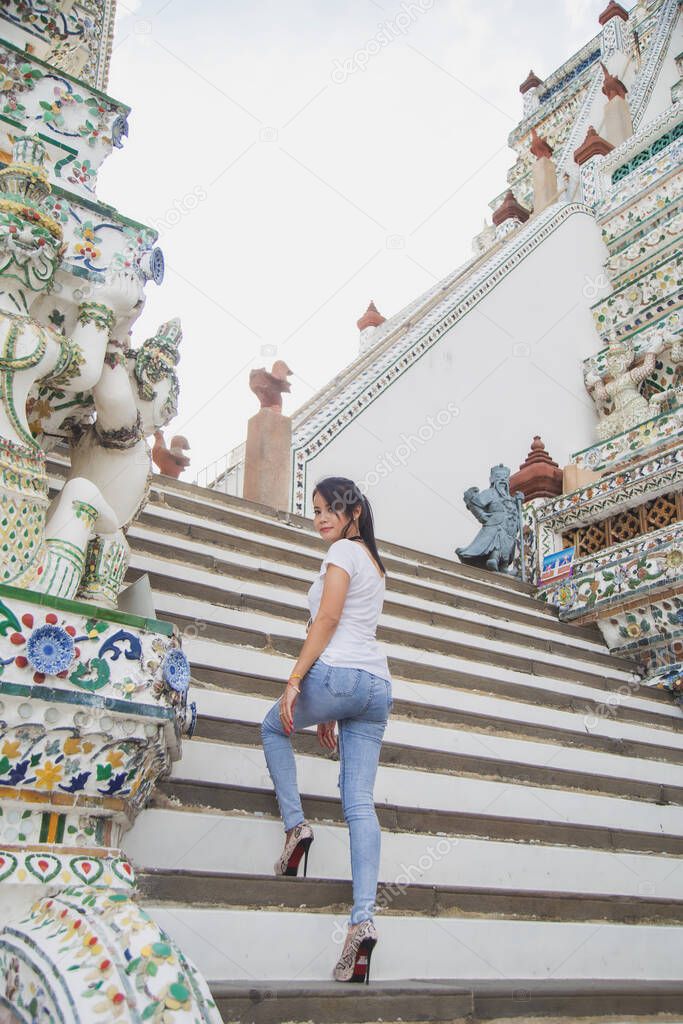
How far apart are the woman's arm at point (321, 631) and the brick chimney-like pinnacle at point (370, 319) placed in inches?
568

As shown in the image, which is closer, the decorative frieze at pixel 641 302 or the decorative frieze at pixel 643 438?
the decorative frieze at pixel 643 438

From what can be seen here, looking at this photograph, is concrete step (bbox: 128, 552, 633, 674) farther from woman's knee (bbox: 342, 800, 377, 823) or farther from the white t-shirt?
woman's knee (bbox: 342, 800, 377, 823)

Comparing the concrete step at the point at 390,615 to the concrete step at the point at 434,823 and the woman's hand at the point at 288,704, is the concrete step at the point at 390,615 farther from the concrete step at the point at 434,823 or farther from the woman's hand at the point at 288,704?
the woman's hand at the point at 288,704

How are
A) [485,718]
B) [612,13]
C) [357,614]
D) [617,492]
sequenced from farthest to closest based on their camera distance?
[612,13], [617,492], [485,718], [357,614]

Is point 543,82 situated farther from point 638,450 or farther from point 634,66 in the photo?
point 638,450

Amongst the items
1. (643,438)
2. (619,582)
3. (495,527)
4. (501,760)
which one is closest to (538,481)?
(495,527)

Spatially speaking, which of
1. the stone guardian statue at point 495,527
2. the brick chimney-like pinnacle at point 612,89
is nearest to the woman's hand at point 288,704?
the stone guardian statue at point 495,527

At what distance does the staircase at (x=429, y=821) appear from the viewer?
2082 millimetres

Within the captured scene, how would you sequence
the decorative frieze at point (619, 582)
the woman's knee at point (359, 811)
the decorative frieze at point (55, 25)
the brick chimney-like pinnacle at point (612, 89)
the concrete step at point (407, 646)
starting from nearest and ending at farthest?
the woman's knee at point (359, 811) → the decorative frieze at point (55, 25) → the concrete step at point (407, 646) → the decorative frieze at point (619, 582) → the brick chimney-like pinnacle at point (612, 89)

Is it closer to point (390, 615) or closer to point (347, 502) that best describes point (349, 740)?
point (347, 502)

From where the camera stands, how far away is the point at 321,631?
7.20 ft

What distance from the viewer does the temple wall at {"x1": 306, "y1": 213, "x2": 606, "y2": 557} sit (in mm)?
7613

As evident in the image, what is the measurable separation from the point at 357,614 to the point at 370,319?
14518 mm

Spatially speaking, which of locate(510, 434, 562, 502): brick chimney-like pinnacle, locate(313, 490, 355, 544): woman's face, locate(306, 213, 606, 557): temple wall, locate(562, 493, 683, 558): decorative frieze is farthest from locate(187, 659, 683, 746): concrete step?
locate(306, 213, 606, 557): temple wall
